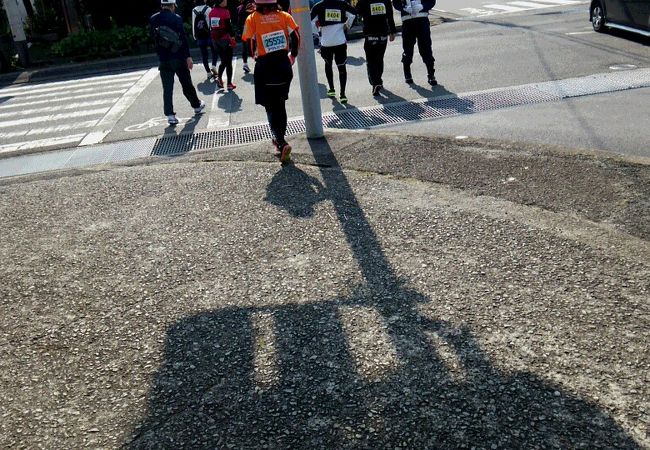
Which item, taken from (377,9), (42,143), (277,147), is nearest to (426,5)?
(377,9)

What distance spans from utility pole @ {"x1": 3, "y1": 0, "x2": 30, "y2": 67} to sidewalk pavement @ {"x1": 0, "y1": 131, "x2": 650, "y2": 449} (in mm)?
14348

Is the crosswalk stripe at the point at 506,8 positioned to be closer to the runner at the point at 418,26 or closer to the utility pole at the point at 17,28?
the runner at the point at 418,26

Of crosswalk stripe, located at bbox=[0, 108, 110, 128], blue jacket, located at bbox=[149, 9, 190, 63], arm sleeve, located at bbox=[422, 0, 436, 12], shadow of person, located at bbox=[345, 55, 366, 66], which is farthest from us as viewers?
shadow of person, located at bbox=[345, 55, 366, 66]

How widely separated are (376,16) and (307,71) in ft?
9.37

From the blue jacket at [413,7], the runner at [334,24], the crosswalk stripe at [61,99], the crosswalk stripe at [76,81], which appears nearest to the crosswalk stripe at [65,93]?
the crosswalk stripe at [61,99]

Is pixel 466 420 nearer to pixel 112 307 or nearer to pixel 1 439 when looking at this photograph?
pixel 1 439

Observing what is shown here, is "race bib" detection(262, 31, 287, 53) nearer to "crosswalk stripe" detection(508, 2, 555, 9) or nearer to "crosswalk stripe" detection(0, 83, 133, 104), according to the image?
"crosswalk stripe" detection(0, 83, 133, 104)

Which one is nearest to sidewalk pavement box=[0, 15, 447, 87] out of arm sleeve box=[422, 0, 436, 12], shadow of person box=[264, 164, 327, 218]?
arm sleeve box=[422, 0, 436, 12]

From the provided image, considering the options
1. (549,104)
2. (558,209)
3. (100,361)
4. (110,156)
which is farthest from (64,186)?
(549,104)

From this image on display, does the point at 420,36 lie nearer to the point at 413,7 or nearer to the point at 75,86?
the point at 413,7

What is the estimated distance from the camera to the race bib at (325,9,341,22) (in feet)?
32.0

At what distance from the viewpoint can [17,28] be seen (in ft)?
61.7

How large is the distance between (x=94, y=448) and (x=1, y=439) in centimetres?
51

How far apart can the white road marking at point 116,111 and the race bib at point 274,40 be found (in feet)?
12.6
